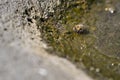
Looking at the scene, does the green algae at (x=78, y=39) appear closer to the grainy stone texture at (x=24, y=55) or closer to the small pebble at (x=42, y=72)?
the grainy stone texture at (x=24, y=55)

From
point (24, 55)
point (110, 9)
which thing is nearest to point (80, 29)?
point (110, 9)

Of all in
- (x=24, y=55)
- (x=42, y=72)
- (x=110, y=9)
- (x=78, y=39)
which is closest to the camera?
(x=42, y=72)

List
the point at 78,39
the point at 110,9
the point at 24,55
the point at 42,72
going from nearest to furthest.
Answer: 1. the point at 42,72
2. the point at 24,55
3. the point at 78,39
4. the point at 110,9

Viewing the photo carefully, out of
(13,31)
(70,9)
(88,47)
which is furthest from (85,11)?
(13,31)

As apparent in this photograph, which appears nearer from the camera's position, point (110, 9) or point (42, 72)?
point (42, 72)

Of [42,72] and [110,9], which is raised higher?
[110,9]

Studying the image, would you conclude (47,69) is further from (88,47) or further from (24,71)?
(88,47)

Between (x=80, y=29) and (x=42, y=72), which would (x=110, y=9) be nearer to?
(x=80, y=29)
